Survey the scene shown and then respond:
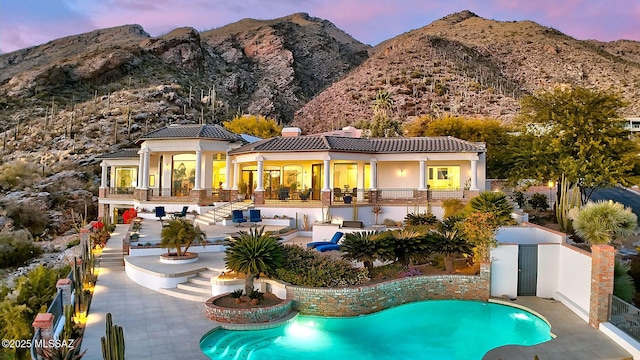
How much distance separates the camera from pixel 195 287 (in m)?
12.5

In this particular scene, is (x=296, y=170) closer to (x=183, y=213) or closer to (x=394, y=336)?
(x=183, y=213)

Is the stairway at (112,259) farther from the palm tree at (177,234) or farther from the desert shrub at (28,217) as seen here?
the desert shrub at (28,217)

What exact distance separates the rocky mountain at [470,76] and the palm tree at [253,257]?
53.5 metres

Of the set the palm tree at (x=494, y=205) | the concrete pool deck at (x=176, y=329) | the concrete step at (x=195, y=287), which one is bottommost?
the concrete pool deck at (x=176, y=329)

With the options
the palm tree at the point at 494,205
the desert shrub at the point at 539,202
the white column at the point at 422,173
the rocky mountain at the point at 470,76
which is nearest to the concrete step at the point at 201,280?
the palm tree at the point at 494,205

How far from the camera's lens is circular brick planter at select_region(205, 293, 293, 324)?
10.2 metres

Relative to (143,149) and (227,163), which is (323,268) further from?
(143,149)

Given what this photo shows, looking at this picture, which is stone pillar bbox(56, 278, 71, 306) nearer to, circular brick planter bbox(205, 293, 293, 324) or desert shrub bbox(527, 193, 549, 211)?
circular brick planter bbox(205, 293, 293, 324)

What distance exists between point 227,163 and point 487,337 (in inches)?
823

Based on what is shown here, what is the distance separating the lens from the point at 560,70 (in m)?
78.2

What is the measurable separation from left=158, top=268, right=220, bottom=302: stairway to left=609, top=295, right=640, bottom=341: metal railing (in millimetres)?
10391

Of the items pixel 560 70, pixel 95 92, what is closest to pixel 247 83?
pixel 95 92

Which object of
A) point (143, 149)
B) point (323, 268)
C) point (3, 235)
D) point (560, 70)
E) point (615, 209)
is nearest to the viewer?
point (323, 268)

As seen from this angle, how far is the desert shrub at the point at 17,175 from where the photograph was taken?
36.0 meters
